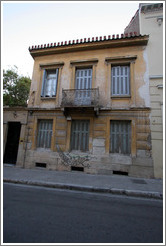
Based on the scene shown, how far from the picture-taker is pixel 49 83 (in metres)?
9.50

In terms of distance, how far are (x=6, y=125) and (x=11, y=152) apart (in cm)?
204

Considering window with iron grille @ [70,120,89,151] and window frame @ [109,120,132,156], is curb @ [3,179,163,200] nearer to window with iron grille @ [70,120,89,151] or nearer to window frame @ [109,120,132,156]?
window frame @ [109,120,132,156]

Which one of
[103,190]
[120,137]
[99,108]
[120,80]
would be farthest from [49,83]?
[103,190]

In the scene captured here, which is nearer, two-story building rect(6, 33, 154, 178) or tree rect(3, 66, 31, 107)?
two-story building rect(6, 33, 154, 178)

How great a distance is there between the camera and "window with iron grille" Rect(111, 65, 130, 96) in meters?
8.12

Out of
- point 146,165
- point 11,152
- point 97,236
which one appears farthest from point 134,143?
point 11,152

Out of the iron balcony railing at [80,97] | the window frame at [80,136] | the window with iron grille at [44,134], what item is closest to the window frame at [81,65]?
the iron balcony railing at [80,97]

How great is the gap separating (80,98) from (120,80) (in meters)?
2.91

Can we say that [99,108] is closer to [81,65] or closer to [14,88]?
[81,65]

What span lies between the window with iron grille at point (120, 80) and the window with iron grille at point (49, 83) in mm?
4080

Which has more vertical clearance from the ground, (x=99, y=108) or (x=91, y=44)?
(x=91, y=44)

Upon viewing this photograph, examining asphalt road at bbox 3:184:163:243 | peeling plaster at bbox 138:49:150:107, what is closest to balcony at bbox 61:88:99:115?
peeling plaster at bbox 138:49:150:107

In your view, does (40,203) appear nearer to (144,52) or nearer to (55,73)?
(55,73)

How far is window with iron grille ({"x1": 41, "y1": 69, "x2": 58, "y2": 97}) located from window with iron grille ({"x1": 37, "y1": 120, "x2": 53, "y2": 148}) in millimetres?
2094
